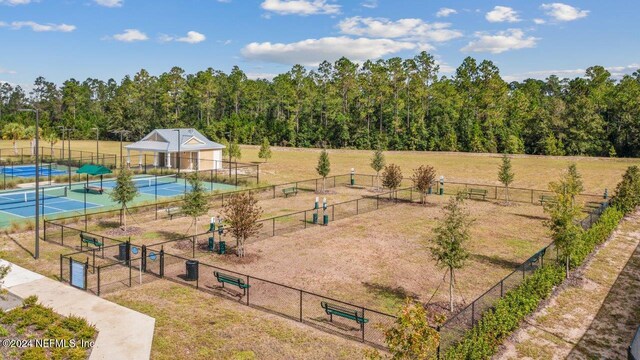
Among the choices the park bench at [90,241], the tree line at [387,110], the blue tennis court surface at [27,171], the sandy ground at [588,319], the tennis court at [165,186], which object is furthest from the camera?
the tree line at [387,110]

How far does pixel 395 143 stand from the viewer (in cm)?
10350

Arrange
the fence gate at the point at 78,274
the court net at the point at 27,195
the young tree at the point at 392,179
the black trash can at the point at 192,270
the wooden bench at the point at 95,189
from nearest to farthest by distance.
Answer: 1. the fence gate at the point at 78,274
2. the black trash can at the point at 192,270
3. the court net at the point at 27,195
4. the young tree at the point at 392,179
5. the wooden bench at the point at 95,189

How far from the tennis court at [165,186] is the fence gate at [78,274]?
2330cm

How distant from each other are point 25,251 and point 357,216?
71.1 ft

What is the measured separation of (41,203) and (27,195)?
191 inches

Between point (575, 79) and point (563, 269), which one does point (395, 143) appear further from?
point (563, 269)

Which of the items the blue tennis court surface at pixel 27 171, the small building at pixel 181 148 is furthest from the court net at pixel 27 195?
the small building at pixel 181 148

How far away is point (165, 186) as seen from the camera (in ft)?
158

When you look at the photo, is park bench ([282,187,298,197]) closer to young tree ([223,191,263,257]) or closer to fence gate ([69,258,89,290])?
young tree ([223,191,263,257])

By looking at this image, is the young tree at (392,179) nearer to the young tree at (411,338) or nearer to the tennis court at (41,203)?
the tennis court at (41,203)

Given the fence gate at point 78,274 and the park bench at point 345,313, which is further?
the fence gate at point 78,274

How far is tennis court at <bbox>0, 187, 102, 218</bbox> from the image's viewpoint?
34.5 m

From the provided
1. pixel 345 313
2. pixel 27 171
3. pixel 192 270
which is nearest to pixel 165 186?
pixel 27 171

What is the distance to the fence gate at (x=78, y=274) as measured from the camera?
1887cm
